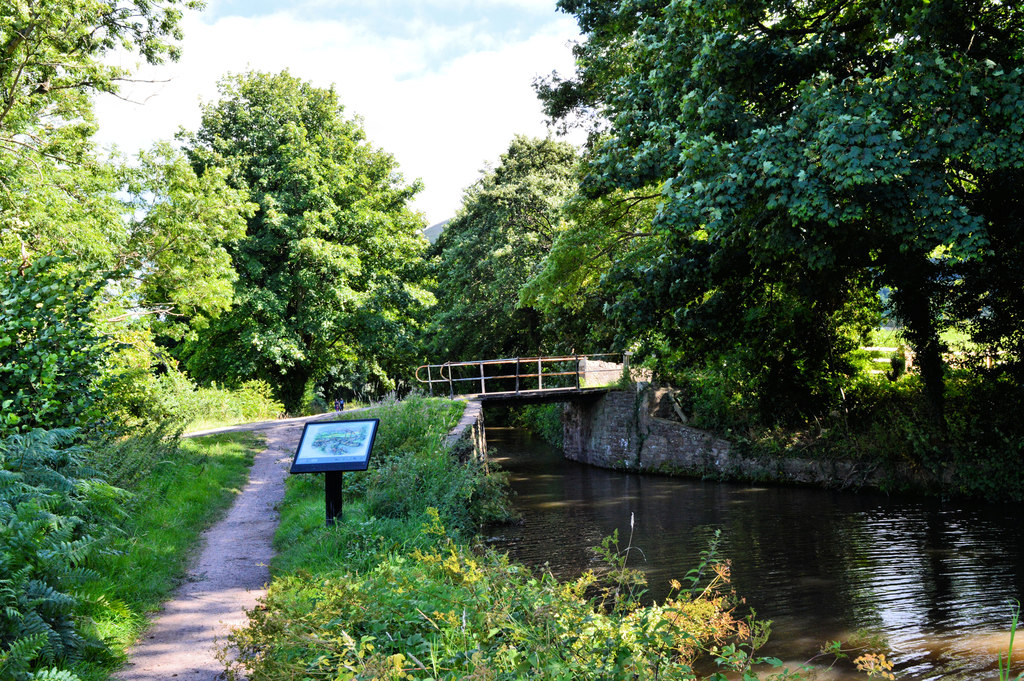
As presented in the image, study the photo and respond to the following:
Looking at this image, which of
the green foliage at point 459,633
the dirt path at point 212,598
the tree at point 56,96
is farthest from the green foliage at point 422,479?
the tree at point 56,96

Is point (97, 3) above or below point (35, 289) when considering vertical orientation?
above

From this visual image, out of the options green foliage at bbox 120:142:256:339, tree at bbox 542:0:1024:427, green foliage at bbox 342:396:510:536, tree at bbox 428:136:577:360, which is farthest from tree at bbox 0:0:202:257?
tree at bbox 428:136:577:360

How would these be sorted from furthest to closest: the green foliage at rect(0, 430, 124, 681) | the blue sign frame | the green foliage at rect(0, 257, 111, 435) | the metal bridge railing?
the metal bridge railing, the green foliage at rect(0, 257, 111, 435), the blue sign frame, the green foliage at rect(0, 430, 124, 681)

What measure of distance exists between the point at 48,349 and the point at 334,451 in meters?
4.12

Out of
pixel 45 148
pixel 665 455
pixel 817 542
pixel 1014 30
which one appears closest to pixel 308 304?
pixel 45 148

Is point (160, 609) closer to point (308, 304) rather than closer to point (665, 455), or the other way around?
point (665, 455)

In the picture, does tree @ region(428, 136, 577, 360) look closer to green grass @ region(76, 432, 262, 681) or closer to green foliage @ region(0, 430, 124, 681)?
green grass @ region(76, 432, 262, 681)

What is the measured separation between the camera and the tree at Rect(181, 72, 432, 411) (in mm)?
23688

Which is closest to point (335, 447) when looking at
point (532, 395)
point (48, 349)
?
point (48, 349)

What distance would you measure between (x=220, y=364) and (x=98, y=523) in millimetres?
19320

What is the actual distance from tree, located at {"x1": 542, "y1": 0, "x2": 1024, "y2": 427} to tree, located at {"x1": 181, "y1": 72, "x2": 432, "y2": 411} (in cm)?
1414

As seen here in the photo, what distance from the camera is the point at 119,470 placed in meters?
7.89

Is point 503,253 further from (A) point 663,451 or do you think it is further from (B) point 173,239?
(B) point 173,239

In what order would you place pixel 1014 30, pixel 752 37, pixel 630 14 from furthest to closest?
pixel 630 14 → pixel 752 37 → pixel 1014 30
